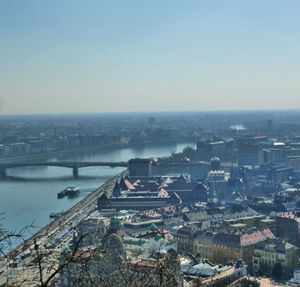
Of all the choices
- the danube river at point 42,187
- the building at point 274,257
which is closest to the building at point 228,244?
the building at point 274,257

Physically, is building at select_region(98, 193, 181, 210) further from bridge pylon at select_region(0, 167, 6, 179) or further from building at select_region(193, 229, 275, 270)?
bridge pylon at select_region(0, 167, 6, 179)

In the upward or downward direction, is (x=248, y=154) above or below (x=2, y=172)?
above

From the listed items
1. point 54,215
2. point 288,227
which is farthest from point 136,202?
point 288,227

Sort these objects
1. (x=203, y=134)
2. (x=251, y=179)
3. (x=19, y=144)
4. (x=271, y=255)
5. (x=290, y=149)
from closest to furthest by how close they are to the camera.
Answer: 1. (x=271, y=255)
2. (x=251, y=179)
3. (x=290, y=149)
4. (x=19, y=144)
5. (x=203, y=134)

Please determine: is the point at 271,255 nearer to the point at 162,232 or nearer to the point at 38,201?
the point at 162,232

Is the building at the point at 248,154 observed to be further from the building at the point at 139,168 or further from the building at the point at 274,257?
the building at the point at 274,257

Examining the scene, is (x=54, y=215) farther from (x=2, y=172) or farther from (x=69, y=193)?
(x=2, y=172)

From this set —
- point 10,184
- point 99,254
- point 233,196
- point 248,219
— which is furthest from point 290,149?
point 99,254

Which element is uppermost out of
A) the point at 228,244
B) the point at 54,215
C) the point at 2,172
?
the point at 228,244
